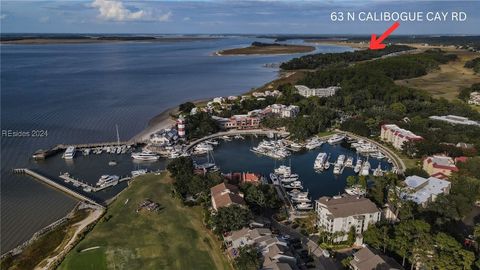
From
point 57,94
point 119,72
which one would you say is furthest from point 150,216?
point 119,72

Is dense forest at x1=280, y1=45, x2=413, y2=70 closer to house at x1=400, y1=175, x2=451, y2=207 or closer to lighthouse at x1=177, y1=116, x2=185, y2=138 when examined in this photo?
lighthouse at x1=177, y1=116, x2=185, y2=138

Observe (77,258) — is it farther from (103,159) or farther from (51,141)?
(51,141)

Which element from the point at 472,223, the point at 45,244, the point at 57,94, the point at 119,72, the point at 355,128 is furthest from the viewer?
the point at 119,72

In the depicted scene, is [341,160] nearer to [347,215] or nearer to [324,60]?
[347,215]

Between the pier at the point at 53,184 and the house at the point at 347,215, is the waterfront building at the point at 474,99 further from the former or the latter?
the pier at the point at 53,184

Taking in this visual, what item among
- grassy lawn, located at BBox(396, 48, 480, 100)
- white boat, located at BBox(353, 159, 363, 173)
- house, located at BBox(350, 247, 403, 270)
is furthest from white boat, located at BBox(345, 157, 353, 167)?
grassy lawn, located at BBox(396, 48, 480, 100)

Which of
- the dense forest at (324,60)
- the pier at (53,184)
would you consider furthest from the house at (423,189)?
the dense forest at (324,60)

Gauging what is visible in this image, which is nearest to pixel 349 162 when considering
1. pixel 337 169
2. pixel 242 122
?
pixel 337 169
